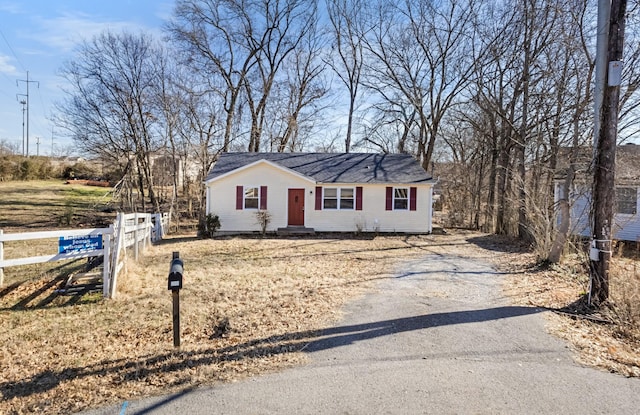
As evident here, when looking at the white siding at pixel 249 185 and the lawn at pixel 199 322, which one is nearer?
the lawn at pixel 199 322

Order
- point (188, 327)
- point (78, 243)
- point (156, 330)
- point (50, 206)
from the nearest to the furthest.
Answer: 1. point (156, 330)
2. point (188, 327)
3. point (78, 243)
4. point (50, 206)

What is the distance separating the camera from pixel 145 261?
1006cm

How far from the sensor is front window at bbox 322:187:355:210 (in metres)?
17.3

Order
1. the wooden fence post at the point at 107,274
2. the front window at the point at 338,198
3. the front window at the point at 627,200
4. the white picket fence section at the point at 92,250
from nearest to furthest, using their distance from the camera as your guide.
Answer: the white picket fence section at the point at 92,250 → the wooden fence post at the point at 107,274 → the front window at the point at 627,200 → the front window at the point at 338,198

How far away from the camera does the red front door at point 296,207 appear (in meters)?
17.1

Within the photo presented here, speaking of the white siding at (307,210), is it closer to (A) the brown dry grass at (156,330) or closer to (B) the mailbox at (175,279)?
(A) the brown dry grass at (156,330)

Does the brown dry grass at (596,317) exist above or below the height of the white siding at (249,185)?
below

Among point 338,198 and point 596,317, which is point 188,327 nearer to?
point 596,317

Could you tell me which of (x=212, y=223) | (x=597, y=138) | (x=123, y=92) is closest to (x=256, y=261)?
(x=212, y=223)

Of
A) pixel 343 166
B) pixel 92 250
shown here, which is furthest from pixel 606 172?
pixel 343 166

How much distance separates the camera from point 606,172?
5746mm

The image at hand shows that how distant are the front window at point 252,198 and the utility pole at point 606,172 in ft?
43.8

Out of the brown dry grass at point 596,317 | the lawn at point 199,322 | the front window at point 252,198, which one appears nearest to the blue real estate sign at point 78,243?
the lawn at point 199,322

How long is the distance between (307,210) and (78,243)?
1127 centimetres
